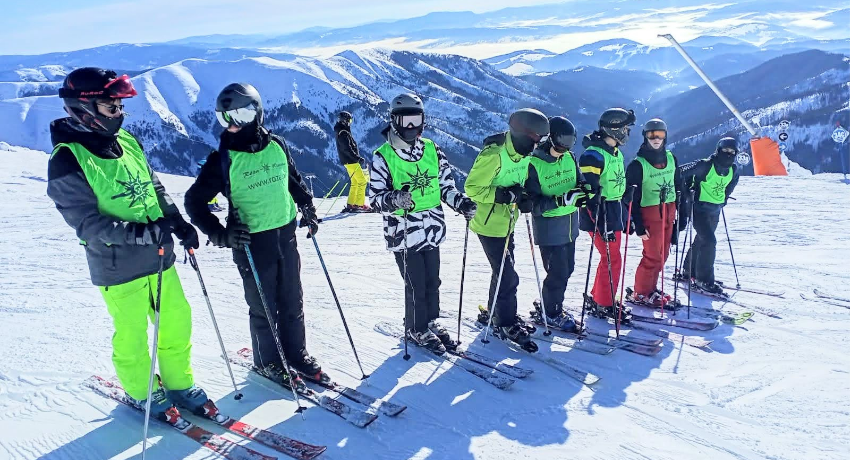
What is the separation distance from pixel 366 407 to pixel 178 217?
1.79 m

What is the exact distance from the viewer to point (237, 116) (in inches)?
143

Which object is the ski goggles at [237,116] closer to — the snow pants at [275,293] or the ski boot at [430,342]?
the snow pants at [275,293]

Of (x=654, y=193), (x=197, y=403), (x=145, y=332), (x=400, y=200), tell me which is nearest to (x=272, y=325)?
(x=197, y=403)

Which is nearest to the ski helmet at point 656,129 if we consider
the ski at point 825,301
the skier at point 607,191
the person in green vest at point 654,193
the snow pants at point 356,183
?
the person in green vest at point 654,193

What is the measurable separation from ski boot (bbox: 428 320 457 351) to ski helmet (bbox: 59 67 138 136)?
2914 millimetres

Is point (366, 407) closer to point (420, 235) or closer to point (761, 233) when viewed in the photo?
point (420, 235)

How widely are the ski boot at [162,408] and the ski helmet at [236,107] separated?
180 centimetres

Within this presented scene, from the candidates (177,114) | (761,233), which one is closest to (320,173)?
(177,114)

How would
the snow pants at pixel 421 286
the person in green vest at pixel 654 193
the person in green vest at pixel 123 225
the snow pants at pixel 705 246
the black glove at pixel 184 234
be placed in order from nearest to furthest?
the person in green vest at pixel 123 225 → the black glove at pixel 184 234 → the snow pants at pixel 421 286 → the person in green vest at pixel 654 193 → the snow pants at pixel 705 246

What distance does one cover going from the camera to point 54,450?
3.36 m

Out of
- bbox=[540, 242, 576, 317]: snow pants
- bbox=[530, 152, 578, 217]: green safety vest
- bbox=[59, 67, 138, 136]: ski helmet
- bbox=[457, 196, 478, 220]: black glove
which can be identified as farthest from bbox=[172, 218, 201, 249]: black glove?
bbox=[540, 242, 576, 317]: snow pants

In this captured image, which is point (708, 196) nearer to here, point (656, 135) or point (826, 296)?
point (656, 135)

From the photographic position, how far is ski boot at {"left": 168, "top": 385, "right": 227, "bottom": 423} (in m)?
3.65

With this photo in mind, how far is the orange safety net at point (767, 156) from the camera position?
16453mm
